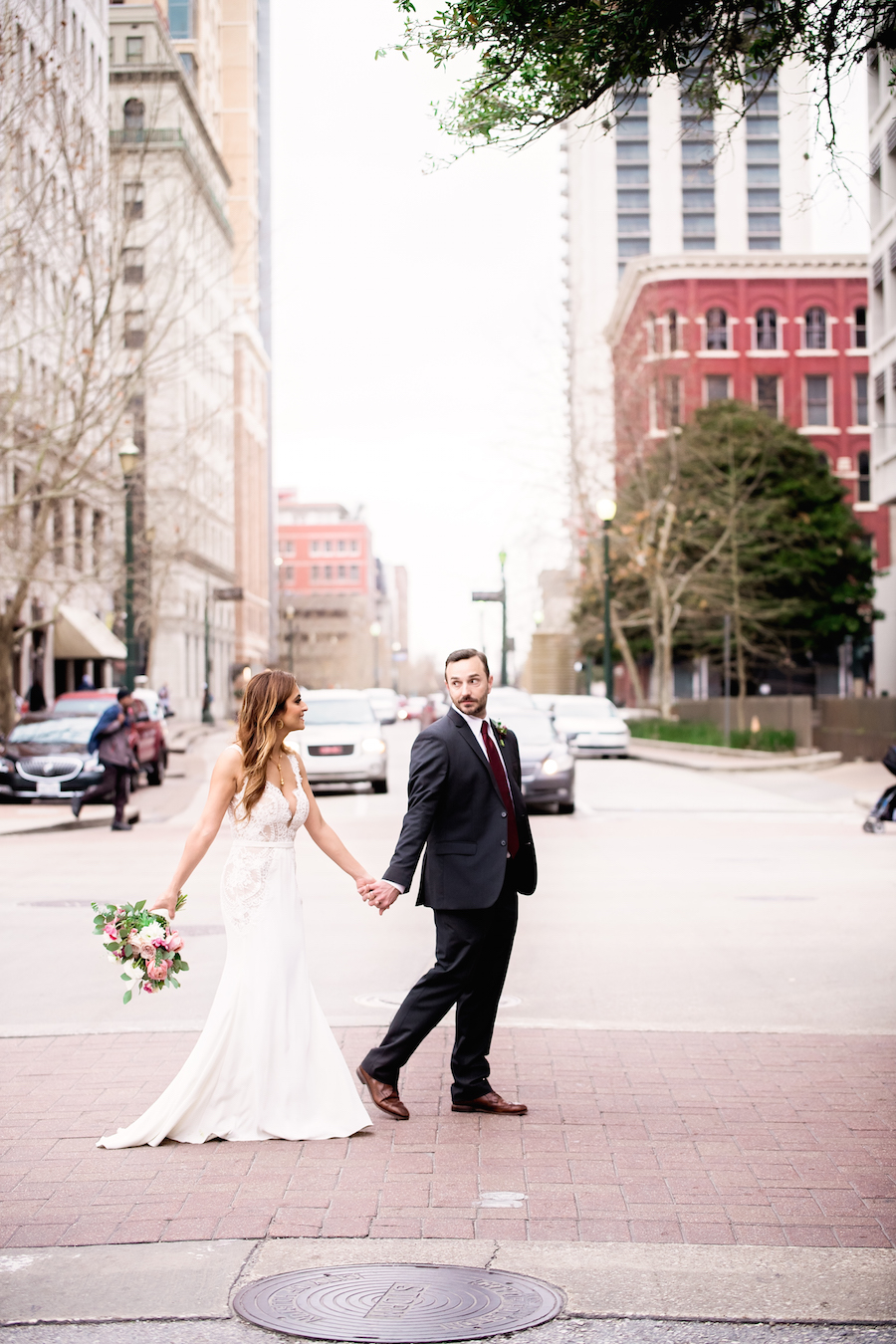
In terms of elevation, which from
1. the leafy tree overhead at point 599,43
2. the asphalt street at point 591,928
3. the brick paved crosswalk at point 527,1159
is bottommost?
the asphalt street at point 591,928

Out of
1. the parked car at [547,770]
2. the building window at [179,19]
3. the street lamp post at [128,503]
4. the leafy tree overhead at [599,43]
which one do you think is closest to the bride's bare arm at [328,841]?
the leafy tree overhead at [599,43]

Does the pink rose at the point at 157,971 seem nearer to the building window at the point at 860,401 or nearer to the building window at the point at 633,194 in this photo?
the building window at the point at 860,401

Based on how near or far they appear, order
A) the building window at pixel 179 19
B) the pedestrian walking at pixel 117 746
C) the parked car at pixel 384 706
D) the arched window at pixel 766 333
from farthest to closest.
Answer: the building window at pixel 179 19 < the arched window at pixel 766 333 < the parked car at pixel 384 706 < the pedestrian walking at pixel 117 746

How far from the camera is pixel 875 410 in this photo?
146 ft

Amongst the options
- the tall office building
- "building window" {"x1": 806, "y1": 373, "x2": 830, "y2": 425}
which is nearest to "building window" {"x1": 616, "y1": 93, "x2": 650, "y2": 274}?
the tall office building

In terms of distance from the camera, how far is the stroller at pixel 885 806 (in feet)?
51.9

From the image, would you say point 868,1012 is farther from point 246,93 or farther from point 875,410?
point 246,93

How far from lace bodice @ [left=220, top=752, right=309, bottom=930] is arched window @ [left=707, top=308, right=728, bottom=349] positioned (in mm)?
81115

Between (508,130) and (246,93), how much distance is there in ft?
383

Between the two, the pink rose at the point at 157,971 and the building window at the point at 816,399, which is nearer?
the pink rose at the point at 157,971

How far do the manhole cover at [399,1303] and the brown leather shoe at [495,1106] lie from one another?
1723 millimetres

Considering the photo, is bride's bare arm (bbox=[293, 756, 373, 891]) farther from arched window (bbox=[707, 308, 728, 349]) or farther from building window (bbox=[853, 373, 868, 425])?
building window (bbox=[853, 373, 868, 425])

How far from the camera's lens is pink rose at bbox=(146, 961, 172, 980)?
19.4ft

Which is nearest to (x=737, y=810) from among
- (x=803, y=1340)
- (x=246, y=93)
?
(x=803, y=1340)
